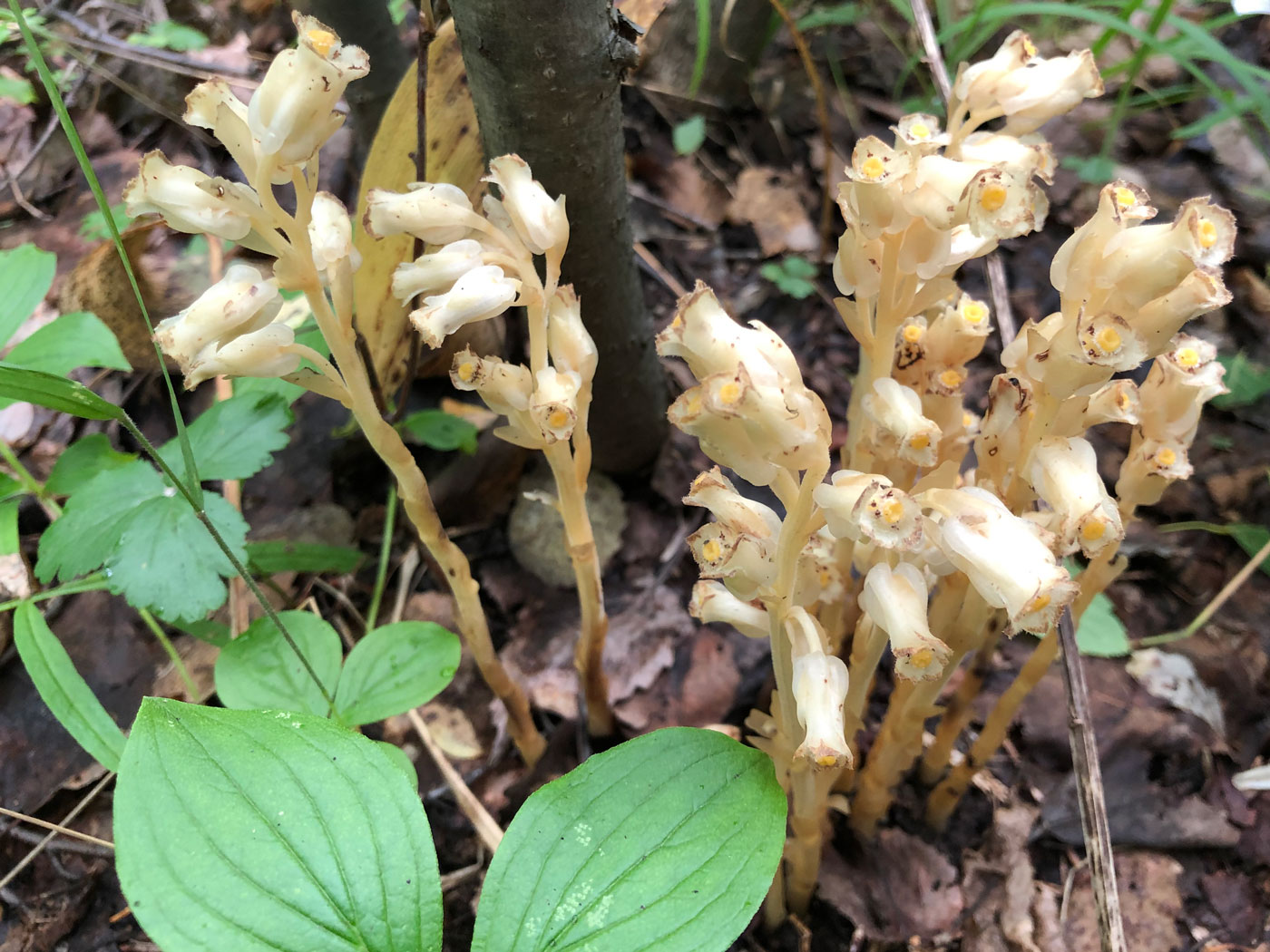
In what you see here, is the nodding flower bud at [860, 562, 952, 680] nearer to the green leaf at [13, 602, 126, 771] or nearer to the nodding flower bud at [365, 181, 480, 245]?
the nodding flower bud at [365, 181, 480, 245]

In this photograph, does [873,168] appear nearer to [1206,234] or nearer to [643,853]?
[1206,234]

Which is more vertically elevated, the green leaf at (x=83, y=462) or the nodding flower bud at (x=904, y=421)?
the nodding flower bud at (x=904, y=421)

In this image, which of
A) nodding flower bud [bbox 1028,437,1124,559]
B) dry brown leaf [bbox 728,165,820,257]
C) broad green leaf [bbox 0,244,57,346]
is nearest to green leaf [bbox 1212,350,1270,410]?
dry brown leaf [bbox 728,165,820,257]

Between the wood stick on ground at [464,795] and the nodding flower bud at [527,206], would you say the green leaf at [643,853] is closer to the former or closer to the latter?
the wood stick on ground at [464,795]

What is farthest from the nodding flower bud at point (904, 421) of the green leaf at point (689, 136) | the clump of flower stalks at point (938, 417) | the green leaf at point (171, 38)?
the green leaf at point (171, 38)

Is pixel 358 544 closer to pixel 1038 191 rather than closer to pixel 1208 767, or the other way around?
pixel 1038 191

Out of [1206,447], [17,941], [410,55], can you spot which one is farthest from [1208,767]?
[410,55]

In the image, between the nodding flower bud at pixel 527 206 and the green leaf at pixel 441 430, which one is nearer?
the nodding flower bud at pixel 527 206
